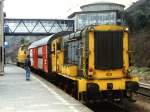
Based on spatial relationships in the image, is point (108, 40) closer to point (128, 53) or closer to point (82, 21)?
point (128, 53)

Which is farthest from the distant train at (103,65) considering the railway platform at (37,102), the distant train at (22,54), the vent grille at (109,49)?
the distant train at (22,54)

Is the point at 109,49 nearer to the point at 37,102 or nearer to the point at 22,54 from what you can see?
the point at 37,102

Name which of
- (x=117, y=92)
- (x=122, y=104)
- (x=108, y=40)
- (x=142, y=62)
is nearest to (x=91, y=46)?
(x=108, y=40)

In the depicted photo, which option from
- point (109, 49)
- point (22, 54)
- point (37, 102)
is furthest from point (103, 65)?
point (22, 54)

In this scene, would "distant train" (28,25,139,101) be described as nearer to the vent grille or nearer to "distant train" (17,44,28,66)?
the vent grille

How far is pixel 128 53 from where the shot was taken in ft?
56.7

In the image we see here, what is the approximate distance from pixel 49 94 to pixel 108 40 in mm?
3778

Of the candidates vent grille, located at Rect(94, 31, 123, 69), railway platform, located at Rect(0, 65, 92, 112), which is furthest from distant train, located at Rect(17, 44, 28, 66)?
vent grille, located at Rect(94, 31, 123, 69)

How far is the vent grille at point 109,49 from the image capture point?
668 inches

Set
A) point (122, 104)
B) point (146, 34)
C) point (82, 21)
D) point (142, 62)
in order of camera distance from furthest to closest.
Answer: point (82, 21) → point (146, 34) → point (142, 62) → point (122, 104)

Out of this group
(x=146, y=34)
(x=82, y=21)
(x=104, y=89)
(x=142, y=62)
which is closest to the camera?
(x=104, y=89)

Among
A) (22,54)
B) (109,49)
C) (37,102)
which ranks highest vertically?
(109,49)

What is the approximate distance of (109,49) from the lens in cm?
1711

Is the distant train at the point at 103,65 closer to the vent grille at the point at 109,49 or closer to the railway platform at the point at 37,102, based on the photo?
the vent grille at the point at 109,49
